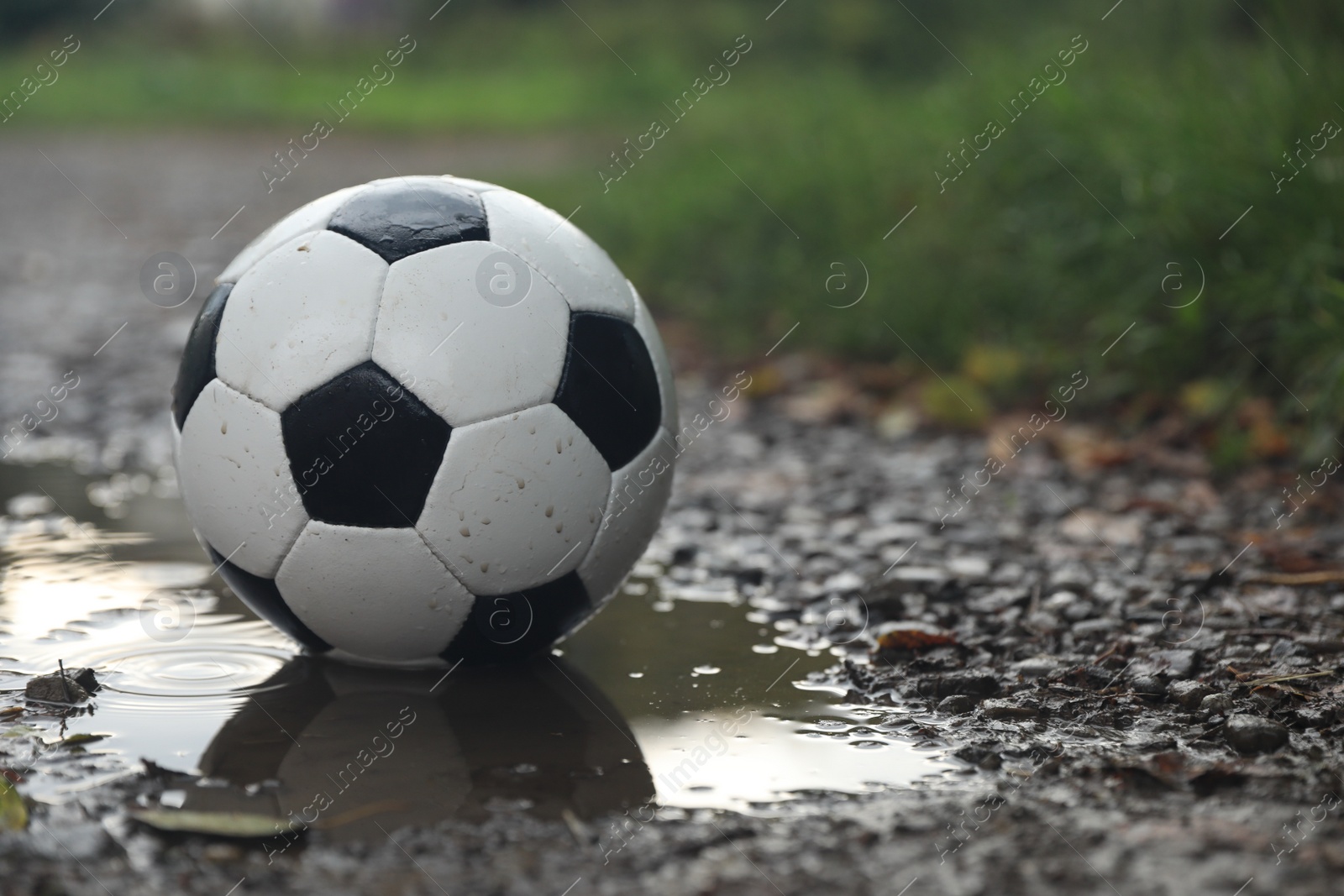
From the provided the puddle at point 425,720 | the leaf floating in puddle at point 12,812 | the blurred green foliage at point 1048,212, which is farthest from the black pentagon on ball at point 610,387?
the blurred green foliage at point 1048,212

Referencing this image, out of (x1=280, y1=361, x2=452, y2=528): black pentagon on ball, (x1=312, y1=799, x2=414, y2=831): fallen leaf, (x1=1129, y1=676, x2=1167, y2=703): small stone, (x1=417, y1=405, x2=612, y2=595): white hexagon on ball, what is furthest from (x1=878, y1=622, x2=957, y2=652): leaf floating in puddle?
(x1=312, y1=799, x2=414, y2=831): fallen leaf

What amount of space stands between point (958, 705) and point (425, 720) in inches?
49.6

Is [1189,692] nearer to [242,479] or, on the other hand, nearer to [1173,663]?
[1173,663]

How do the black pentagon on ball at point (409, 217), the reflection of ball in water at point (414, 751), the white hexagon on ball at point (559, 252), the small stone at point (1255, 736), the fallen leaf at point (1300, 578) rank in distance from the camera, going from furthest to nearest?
the fallen leaf at point (1300, 578) → the white hexagon on ball at point (559, 252) → the black pentagon on ball at point (409, 217) → the small stone at point (1255, 736) → the reflection of ball in water at point (414, 751)

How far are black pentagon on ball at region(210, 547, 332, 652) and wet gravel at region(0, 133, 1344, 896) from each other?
2.00 feet

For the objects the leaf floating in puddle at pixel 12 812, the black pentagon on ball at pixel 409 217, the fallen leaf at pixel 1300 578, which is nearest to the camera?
the leaf floating in puddle at pixel 12 812

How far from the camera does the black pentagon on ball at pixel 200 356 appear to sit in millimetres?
3186

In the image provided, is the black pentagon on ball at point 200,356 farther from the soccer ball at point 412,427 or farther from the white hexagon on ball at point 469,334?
the white hexagon on ball at point 469,334

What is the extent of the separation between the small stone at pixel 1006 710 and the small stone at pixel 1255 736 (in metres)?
0.43

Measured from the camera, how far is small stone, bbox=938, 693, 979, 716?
313 centimetres

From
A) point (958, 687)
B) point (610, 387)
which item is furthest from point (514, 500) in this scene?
point (958, 687)

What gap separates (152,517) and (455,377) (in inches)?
89.6

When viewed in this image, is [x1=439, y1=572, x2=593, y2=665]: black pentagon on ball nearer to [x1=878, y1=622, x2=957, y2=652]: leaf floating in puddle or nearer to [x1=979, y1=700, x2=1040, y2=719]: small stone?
[x1=878, y1=622, x2=957, y2=652]: leaf floating in puddle

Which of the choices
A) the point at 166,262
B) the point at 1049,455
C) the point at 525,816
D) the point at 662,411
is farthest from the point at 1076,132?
the point at 166,262
